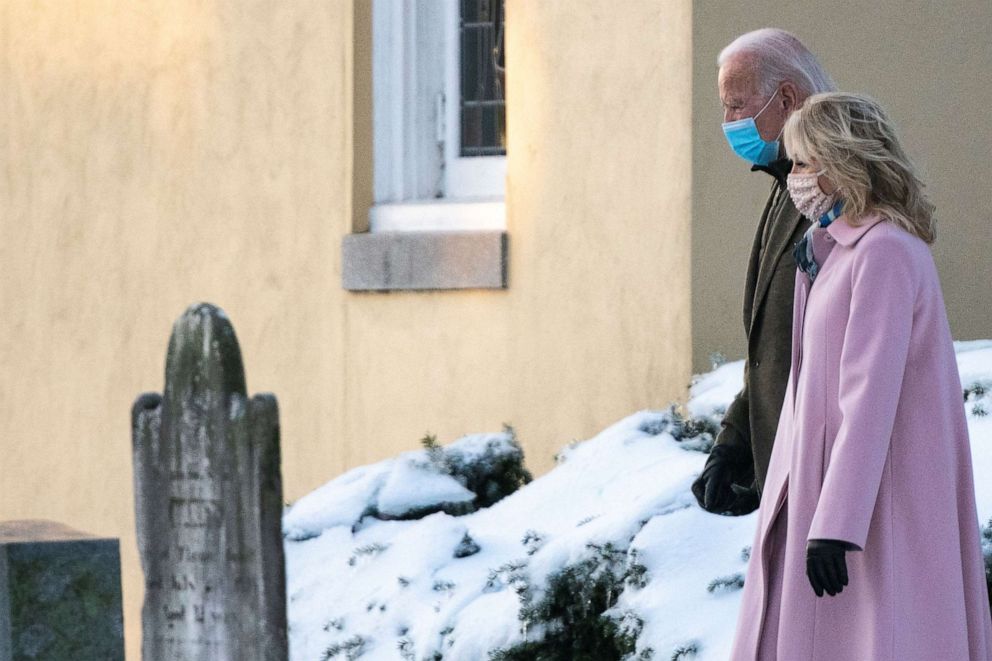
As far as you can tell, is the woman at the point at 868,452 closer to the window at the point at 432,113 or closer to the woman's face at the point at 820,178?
the woman's face at the point at 820,178

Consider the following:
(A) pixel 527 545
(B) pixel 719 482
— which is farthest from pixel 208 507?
(B) pixel 719 482

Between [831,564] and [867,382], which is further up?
[867,382]

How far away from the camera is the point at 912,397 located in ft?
11.9

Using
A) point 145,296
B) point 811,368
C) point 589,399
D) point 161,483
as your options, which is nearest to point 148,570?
point 161,483

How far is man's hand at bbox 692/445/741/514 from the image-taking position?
168 inches

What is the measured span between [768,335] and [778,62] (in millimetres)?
663

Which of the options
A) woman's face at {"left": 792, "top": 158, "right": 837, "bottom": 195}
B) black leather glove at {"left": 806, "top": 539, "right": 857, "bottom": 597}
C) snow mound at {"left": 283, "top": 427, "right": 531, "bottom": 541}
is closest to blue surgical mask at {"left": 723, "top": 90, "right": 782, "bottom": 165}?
woman's face at {"left": 792, "top": 158, "right": 837, "bottom": 195}

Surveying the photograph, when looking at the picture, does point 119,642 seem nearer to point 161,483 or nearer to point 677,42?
point 161,483

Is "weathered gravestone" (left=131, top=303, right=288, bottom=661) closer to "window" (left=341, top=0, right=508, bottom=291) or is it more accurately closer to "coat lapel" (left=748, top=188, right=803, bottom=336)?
"coat lapel" (left=748, top=188, right=803, bottom=336)

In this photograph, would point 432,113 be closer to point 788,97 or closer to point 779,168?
point 788,97

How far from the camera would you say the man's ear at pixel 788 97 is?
14.6 feet

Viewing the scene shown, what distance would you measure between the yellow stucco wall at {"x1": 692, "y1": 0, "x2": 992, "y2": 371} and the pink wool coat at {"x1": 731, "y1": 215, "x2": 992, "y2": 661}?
329cm

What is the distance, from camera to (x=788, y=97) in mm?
4441

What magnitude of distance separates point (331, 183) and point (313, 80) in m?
0.49
